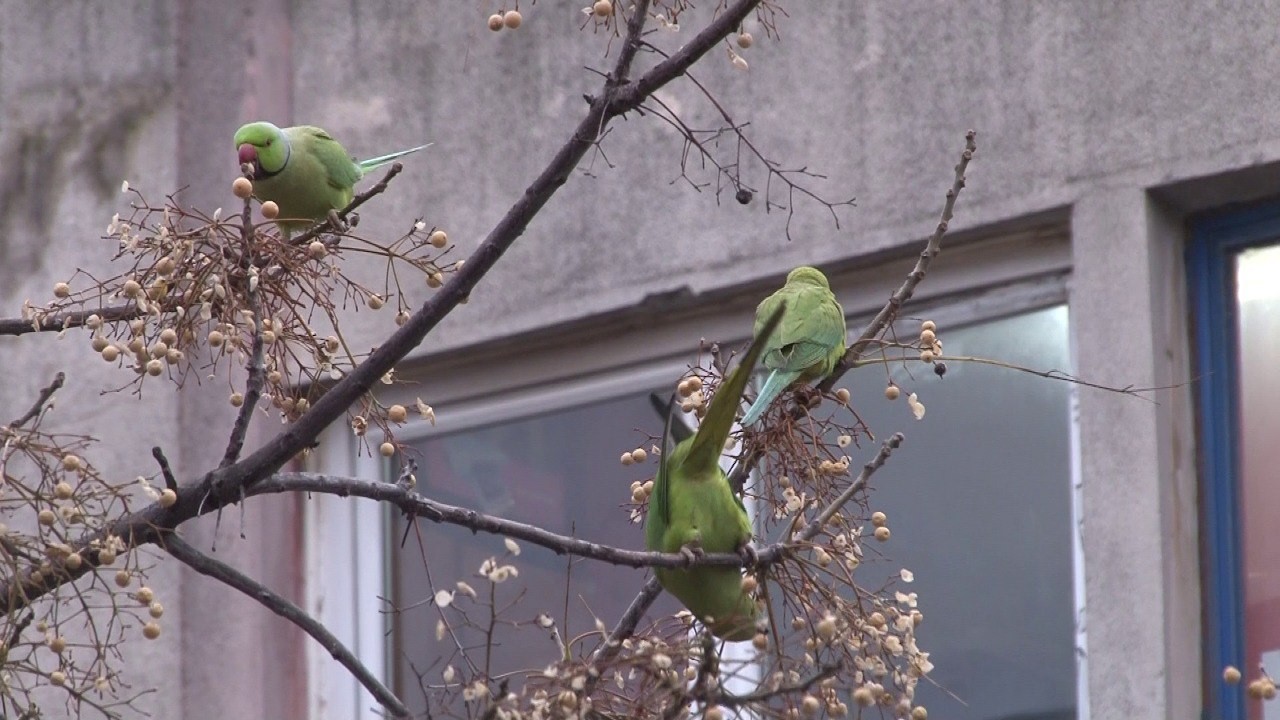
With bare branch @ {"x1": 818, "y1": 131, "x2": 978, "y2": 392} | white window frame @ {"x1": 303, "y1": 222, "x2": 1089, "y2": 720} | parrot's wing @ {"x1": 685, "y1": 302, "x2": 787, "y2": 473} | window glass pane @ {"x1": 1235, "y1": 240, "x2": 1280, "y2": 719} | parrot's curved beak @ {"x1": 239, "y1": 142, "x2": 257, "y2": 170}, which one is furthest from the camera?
white window frame @ {"x1": 303, "y1": 222, "x2": 1089, "y2": 720}

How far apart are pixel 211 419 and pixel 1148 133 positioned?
9.92ft

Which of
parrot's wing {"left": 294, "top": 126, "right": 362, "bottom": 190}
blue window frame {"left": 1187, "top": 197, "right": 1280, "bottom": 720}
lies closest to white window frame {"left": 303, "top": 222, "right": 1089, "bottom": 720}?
blue window frame {"left": 1187, "top": 197, "right": 1280, "bottom": 720}

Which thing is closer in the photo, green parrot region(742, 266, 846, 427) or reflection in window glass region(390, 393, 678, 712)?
green parrot region(742, 266, 846, 427)

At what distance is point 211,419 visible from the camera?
576cm

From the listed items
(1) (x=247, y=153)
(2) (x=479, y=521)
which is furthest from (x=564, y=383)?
(2) (x=479, y=521)

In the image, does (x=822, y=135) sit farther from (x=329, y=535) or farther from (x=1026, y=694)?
(x=329, y=535)

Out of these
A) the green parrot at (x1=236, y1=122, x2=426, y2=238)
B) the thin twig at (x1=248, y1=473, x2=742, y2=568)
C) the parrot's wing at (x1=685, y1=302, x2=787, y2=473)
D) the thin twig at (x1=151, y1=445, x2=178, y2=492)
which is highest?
the green parrot at (x1=236, y1=122, x2=426, y2=238)

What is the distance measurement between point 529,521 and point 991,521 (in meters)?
1.53

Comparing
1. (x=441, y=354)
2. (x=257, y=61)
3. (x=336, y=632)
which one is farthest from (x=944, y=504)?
(x=257, y=61)

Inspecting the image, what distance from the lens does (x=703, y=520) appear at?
281cm

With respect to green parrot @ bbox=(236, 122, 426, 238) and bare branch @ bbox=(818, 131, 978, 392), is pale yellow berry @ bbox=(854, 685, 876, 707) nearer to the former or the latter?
bare branch @ bbox=(818, 131, 978, 392)

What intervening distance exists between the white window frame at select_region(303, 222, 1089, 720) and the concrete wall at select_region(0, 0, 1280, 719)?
12cm

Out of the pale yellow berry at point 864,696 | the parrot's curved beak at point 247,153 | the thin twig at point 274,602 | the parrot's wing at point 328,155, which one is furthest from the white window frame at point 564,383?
the pale yellow berry at point 864,696

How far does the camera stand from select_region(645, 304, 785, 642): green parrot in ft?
9.01
